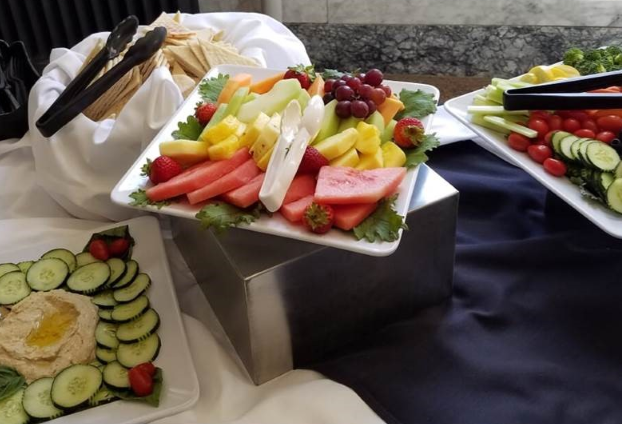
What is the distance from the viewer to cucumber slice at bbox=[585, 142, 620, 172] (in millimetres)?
948

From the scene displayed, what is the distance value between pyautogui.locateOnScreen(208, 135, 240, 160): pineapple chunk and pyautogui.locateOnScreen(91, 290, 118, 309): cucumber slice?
0.83 ft

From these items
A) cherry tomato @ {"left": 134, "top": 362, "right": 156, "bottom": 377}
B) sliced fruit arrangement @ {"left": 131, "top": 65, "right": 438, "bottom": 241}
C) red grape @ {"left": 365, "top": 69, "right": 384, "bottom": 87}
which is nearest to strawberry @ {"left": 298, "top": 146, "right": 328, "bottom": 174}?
sliced fruit arrangement @ {"left": 131, "top": 65, "right": 438, "bottom": 241}

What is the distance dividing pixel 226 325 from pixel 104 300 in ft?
0.59

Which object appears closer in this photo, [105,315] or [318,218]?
[318,218]

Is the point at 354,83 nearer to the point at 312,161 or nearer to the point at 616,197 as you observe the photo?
the point at 312,161

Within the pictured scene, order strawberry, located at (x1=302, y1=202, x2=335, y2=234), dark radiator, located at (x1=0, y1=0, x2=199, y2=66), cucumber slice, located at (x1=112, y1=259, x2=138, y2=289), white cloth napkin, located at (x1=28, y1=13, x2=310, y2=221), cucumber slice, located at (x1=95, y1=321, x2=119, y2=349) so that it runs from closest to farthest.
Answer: strawberry, located at (x1=302, y1=202, x2=335, y2=234) < cucumber slice, located at (x1=95, y1=321, x2=119, y2=349) < cucumber slice, located at (x1=112, y1=259, x2=138, y2=289) < white cloth napkin, located at (x1=28, y1=13, x2=310, y2=221) < dark radiator, located at (x1=0, y1=0, x2=199, y2=66)

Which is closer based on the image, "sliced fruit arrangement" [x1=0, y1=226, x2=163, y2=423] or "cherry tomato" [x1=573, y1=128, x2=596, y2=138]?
"sliced fruit arrangement" [x1=0, y1=226, x2=163, y2=423]

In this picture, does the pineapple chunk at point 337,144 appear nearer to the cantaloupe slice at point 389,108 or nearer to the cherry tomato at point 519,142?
the cantaloupe slice at point 389,108

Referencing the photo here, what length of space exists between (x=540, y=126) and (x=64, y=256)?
2.53 ft

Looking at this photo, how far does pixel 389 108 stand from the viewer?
103 centimetres

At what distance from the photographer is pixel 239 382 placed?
36.7 inches

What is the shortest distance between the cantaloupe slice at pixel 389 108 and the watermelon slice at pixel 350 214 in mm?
231

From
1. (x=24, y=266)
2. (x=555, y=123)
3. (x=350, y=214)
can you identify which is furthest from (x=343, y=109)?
(x=24, y=266)

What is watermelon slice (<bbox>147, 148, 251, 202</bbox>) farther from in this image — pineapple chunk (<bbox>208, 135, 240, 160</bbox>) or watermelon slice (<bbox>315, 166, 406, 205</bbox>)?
watermelon slice (<bbox>315, 166, 406, 205</bbox>)
